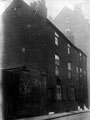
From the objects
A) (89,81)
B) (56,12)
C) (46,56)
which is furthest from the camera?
(46,56)

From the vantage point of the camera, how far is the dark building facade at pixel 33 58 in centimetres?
795

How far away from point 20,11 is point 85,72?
458 centimetres

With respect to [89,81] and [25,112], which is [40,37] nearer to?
[25,112]

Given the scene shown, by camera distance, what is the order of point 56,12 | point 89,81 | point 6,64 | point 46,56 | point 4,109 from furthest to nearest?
1. point 46,56
2. point 6,64
3. point 4,109
4. point 89,81
5. point 56,12

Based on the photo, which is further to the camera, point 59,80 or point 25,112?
point 25,112

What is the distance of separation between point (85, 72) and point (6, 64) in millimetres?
4107

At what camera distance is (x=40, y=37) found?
372 inches

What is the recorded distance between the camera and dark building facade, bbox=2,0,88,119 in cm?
795

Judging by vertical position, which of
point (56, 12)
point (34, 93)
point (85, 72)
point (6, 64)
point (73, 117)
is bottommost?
point (73, 117)

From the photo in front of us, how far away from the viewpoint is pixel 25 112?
8.18 m

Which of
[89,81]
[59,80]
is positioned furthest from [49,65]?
[89,81]

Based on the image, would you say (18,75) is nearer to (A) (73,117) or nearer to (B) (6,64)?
(B) (6,64)

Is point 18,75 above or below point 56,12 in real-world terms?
below

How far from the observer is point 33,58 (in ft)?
29.3
